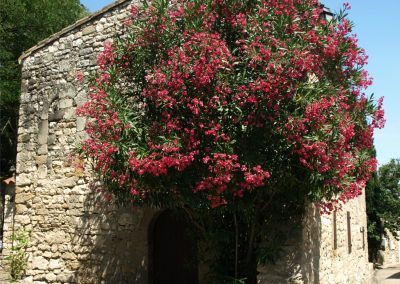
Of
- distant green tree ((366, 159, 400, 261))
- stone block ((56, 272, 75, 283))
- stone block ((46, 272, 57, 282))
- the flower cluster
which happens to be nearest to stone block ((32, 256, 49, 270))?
stone block ((46, 272, 57, 282))

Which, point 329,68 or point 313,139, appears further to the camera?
point 329,68

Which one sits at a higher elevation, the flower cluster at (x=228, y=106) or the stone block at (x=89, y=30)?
the stone block at (x=89, y=30)

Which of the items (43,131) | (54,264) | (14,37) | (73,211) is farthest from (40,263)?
(14,37)

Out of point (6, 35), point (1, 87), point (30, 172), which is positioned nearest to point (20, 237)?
point (30, 172)

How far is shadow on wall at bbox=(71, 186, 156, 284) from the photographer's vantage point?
27.9 ft

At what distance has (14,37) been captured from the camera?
58.6ft

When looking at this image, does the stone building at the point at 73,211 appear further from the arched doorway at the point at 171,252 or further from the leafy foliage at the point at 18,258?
the leafy foliage at the point at 18,258

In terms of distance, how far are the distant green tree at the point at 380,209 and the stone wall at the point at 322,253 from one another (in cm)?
807

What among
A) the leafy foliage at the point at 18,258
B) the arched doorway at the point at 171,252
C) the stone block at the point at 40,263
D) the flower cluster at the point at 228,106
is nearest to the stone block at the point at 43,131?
the leafy foliage at the point at 18,258

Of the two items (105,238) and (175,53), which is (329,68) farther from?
(105,238)

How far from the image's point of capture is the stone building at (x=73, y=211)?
28.0 feet

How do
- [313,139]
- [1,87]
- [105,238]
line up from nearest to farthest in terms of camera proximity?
[313,139] < [105,238] < [1,87]

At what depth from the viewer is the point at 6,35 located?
17188mm

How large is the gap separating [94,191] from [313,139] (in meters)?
4.58
